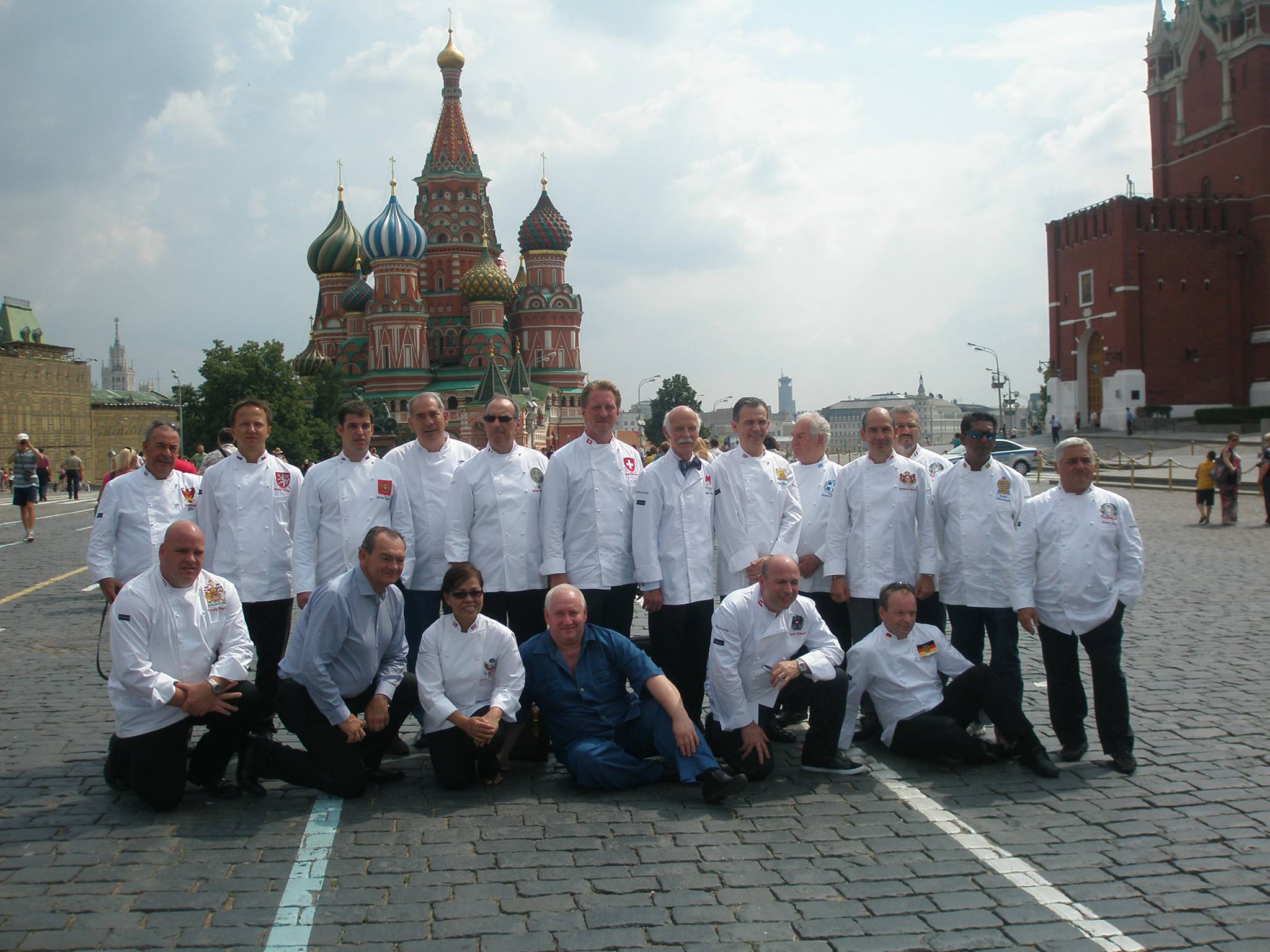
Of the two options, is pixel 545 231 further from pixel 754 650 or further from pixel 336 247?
pixel 754 650

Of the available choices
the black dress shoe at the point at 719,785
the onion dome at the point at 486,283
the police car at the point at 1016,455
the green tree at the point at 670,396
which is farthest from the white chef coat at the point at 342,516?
the green tree at the point at 670,396

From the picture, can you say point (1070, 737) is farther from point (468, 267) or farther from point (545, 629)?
point (468, 267)

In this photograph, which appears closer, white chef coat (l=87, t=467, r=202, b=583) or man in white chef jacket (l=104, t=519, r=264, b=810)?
man in white chef jacket (l=104, t=519, r=264, b=810)

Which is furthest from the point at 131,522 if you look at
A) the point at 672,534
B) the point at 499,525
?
the point at 672,534

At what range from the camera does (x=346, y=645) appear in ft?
18.2

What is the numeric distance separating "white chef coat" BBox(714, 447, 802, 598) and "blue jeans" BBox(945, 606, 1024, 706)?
1.13 m

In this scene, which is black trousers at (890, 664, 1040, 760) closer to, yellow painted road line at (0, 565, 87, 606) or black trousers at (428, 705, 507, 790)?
black trousers at (428, 705, 507, 790)

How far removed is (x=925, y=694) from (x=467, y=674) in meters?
2.59

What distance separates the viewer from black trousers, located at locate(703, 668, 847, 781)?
5.59 metres

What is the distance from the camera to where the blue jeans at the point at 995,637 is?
20.6 ft

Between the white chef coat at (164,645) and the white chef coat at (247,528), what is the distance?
3.09 ft

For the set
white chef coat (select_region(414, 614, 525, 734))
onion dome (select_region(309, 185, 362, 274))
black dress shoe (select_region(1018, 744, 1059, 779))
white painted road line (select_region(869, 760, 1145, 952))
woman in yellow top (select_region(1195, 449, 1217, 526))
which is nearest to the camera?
white painted road line (select_region(869, 760, 1145, 952))

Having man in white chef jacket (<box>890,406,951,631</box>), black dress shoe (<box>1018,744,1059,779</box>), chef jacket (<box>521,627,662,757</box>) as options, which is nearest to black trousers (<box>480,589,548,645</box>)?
chef jacket (<box>521,627,662,757</box>)

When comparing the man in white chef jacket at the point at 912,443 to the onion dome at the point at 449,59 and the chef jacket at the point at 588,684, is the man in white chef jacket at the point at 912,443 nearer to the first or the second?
the chef jacket at the point at 588,684
